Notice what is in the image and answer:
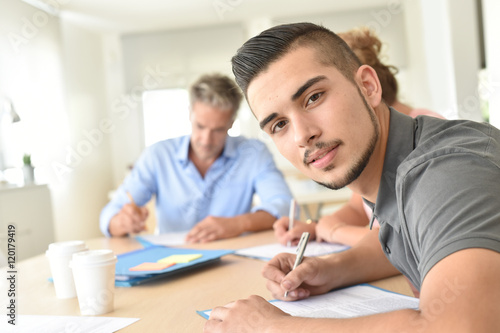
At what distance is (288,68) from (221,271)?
679 millimetres

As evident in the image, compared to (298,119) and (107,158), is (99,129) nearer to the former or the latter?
(107,158)

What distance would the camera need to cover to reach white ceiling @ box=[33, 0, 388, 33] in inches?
234

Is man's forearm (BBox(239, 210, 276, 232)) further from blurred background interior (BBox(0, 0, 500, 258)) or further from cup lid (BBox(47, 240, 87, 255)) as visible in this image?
blurred background interior (BBox(0, 0, 500, 258))

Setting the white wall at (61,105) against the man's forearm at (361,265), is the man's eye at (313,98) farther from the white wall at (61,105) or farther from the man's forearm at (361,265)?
the white wall at (61,105)

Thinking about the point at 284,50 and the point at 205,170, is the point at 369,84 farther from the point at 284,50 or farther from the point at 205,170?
the point at 205,170

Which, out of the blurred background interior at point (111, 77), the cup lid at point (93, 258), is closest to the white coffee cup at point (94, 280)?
the cup lid at point (93, 258)

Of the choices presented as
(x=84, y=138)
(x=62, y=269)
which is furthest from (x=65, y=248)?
(x=84, y=138)

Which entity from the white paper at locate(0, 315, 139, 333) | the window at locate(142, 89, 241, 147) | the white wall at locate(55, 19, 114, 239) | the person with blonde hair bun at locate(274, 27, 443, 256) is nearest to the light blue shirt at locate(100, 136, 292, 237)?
the person with blonde hair bun at locate(274, 27, 443, 256)

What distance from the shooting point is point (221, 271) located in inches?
55.1

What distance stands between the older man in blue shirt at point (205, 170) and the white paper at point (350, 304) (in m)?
1.34

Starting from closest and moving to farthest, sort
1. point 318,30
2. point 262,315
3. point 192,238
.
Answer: point 262,315 < point 318,30 < point 192,238

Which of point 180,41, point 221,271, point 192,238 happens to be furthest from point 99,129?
point 221,271

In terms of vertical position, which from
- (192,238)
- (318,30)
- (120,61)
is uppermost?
(120,61)

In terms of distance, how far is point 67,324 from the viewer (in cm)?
98
